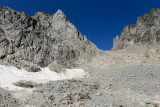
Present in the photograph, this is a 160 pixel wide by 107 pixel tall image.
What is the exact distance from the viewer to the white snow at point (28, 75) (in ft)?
55.7

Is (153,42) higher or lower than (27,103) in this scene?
higher

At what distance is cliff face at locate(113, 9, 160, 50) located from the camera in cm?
4864

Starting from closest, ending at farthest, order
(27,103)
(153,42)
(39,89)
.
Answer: (27,103) → (39,89) → (153,42)

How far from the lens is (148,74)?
23125 millimetres

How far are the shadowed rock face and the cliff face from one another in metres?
24.2

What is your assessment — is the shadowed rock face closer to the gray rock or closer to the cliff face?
the gray rock

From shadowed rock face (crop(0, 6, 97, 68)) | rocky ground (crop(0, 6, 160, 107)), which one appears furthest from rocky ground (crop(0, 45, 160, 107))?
shadowed rock face (crop(0, 6, 97, 68))

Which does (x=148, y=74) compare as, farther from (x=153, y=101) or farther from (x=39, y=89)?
(x=39, y=89)

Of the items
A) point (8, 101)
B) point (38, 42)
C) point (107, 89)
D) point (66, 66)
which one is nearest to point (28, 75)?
point (66, 66)

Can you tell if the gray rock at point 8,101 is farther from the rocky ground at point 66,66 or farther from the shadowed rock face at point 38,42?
the shadowed rock face at point 38,42

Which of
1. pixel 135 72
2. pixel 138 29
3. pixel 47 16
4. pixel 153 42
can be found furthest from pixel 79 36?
pixel 138 29

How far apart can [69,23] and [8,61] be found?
19.9 meters

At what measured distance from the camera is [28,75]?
20.8 metres

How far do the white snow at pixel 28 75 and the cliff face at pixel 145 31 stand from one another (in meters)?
33.5
